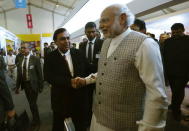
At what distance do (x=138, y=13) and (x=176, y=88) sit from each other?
1.41 m

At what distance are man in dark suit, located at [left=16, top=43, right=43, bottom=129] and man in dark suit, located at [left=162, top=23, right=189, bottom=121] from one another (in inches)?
88.5

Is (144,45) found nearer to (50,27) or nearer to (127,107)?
(127,107)

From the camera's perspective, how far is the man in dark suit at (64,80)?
80.2 inches

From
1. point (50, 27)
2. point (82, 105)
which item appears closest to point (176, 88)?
point (82, 105)

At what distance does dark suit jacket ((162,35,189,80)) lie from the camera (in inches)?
113

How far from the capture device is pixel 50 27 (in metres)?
21.8

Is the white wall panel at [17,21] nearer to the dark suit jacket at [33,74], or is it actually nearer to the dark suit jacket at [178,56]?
the dark suit jacket at [33,74]

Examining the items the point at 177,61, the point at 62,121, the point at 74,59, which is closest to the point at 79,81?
the point at 74,59

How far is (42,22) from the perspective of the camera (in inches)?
846

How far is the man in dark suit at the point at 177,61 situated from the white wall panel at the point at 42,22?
2018cm

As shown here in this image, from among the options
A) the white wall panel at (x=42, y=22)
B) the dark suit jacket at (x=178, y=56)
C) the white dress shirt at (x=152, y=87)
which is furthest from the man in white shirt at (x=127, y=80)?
the white wall panel at (x=42, y=22)

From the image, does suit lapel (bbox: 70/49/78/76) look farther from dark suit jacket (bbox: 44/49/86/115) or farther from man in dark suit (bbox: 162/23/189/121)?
man in dark suit (bbox: 162/23/189/121)

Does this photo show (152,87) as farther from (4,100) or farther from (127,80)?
(4,100)

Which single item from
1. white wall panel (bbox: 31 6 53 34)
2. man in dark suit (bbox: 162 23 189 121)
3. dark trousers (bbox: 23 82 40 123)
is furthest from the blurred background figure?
white wall panel (bbox: 31 6 53 34)
